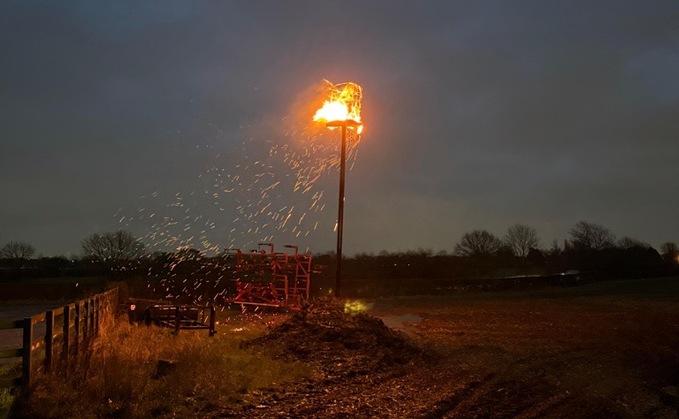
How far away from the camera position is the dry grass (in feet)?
26.3

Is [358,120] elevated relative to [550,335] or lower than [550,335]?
elevated

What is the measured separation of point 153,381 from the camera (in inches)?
374

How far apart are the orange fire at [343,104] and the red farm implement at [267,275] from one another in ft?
22.4

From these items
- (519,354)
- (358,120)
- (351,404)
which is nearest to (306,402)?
(351,404)

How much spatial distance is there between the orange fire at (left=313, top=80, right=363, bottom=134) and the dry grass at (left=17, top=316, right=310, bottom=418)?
413 inches

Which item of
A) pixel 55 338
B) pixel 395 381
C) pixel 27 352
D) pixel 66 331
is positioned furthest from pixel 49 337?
pixel 395 381

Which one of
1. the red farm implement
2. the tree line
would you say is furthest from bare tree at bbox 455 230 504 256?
the red farm implement

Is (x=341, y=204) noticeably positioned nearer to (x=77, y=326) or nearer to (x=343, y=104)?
(x=343, y=104)

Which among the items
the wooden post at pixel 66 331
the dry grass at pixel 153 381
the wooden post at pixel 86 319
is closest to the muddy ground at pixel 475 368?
the dry grass at pixel 153 381

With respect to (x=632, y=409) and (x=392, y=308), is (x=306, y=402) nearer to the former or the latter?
(x=632, y=409)

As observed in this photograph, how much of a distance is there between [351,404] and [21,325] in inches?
202

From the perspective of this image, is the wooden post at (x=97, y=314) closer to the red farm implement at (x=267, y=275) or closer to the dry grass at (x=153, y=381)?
the dry grass at (x=153, y=381)

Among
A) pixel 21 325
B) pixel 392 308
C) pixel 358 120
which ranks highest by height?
pixel 358 120

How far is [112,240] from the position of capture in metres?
58.0
